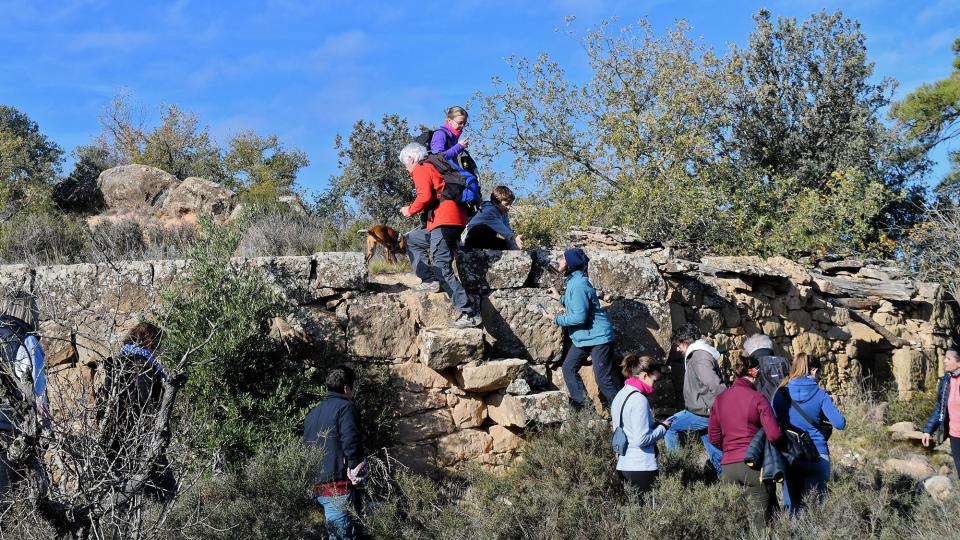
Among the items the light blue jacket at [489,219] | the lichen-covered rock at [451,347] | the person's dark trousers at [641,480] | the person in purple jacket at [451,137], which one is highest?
the person in purple jacket at [451,137]

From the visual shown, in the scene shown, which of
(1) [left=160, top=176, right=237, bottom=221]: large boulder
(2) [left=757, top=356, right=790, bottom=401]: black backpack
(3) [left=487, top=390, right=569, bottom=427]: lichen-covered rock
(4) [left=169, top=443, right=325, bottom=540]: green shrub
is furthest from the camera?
(1) [left=160, top=176, right=237, bottom=221]: large boulder

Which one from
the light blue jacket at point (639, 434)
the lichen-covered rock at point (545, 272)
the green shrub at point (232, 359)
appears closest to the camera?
the light blue jacket at point (639, 434)

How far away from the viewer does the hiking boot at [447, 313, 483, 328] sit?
7215 millimetres

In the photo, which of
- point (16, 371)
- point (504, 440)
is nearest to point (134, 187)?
point (504, 440)

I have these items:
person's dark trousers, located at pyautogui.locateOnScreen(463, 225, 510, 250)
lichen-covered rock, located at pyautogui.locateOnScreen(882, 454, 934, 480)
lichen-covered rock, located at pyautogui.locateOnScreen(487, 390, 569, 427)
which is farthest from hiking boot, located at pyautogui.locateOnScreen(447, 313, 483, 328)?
lichen-covered rock, located at pyautogui.locateOnScreen(882, 454, 934, 480)

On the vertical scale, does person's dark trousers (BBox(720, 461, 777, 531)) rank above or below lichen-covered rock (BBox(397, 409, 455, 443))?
below

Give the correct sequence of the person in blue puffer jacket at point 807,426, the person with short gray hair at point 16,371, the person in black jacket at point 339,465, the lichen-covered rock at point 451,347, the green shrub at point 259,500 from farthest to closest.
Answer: the lichen-covered rock at point 451,347 → the person in blue puffer jacket at point 807,426 → the person in black jacket at point 339,465 → the green shrub at point 259,500 → the person with short gray hair at point 16,371

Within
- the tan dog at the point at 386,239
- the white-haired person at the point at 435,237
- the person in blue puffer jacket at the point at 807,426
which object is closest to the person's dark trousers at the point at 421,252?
the white-haired person at the point at 435,237

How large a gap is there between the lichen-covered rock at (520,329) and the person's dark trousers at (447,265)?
0.43 metres

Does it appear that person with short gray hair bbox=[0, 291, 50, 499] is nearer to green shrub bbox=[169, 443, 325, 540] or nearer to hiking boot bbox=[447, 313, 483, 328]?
green shrub bbox=[169, 443, 325, 540]

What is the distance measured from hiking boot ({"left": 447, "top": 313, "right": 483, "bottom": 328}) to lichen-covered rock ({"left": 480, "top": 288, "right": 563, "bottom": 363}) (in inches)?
14.1

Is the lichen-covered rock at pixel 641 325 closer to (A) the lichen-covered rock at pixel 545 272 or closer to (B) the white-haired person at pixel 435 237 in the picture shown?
(A) the lichen-covered rock at pixel 545 272

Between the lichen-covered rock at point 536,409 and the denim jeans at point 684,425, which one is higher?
the lichen-covered rock at point 536,409

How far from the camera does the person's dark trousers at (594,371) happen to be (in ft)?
23.6
